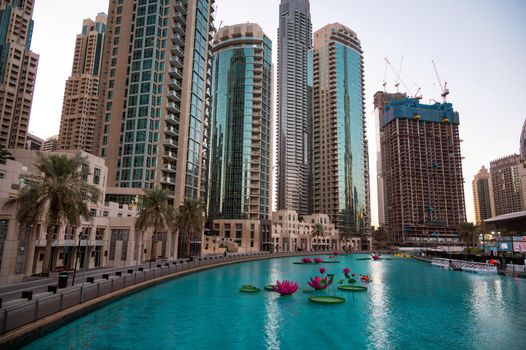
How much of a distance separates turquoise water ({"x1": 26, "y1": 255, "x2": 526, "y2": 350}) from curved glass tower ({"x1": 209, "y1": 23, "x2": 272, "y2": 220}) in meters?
95.2

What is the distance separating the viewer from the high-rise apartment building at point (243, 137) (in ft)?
429

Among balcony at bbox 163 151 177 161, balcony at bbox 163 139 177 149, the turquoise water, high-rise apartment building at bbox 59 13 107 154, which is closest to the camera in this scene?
the turquoise water

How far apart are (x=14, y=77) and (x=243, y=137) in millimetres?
99792

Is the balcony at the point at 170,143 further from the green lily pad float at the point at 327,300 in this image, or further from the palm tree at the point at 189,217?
the green lily pad float at the point at 327,300

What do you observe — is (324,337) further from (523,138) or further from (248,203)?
(523,138)

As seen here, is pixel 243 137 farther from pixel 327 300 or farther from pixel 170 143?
pixel 327 300

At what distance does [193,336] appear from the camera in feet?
68.8

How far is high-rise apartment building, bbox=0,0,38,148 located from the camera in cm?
13888

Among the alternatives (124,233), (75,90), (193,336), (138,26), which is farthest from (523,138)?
(75,90)

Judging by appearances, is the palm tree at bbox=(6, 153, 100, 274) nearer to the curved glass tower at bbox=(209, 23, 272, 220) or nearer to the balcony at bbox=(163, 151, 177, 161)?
the balcony at bbox=(163, 151, 177, 161)

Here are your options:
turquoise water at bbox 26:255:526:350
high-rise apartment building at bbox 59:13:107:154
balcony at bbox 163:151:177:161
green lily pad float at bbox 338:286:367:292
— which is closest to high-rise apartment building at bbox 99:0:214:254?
balcony at bbox 163:151:177:161

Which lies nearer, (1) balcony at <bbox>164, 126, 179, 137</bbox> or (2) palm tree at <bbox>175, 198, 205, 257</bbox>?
(2) palm tree at <bbox>175, 198, 205, 257</bbox>

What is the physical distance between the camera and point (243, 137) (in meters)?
137

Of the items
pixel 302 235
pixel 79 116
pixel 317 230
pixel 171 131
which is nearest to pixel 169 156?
pixel 171 131
